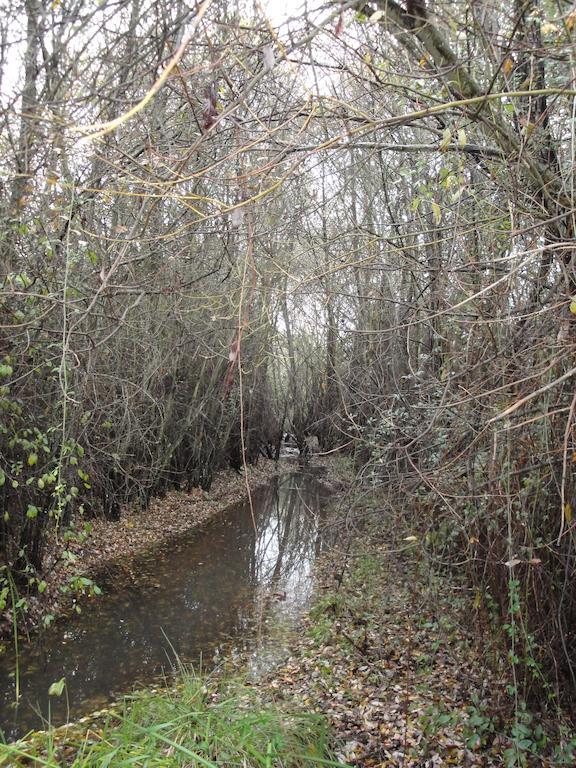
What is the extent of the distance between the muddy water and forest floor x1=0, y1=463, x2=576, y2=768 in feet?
2.07

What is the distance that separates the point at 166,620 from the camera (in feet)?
26.5

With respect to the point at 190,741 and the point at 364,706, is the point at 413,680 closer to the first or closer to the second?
the point at 364,706

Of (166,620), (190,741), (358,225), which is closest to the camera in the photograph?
(190,741)

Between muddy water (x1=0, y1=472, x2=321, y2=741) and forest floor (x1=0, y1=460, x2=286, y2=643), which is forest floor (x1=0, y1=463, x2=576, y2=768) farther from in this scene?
forest floor (x1=0, y1=460, x2=286, y2=643)

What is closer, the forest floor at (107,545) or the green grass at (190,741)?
the green grass at (190,741)

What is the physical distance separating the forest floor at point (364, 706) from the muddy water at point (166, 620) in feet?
2.07

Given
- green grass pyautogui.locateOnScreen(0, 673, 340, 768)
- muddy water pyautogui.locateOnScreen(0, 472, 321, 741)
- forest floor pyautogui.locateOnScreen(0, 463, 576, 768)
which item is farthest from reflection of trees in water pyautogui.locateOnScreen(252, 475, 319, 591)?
green grass pyautogui.locateOnScreen(0, 673, 340, 768)

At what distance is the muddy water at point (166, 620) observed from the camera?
6.00m

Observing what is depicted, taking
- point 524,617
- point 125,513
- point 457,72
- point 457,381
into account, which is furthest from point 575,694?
point 125,513

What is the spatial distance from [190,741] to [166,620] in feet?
16.0

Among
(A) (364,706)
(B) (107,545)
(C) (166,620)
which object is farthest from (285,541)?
(A) (364,706)

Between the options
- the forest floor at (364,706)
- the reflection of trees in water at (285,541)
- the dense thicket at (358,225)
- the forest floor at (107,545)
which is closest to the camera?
the dense thicket at (358,225)

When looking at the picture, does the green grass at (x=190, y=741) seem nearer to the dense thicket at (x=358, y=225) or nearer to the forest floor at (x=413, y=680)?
the forest floor at (x=413, y=680)

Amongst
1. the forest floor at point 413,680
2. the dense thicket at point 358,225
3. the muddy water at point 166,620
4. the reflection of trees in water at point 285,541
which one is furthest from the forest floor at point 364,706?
the reflection of trees in water at point 285,541
